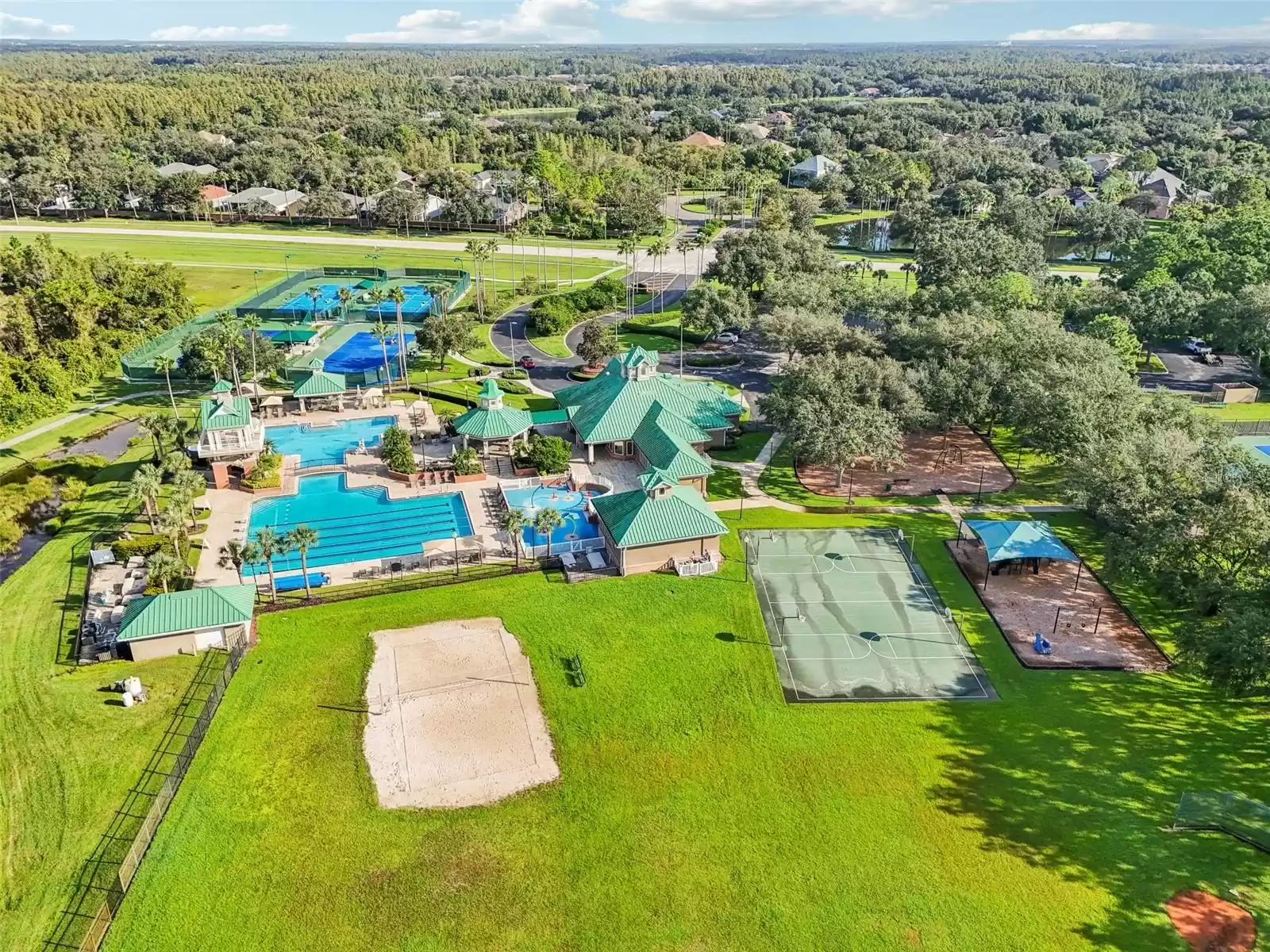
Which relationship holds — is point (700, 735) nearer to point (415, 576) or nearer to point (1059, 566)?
point (415, 576)

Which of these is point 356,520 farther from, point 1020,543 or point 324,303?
point 324,303

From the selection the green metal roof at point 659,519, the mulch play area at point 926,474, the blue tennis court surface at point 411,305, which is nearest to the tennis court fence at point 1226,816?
the green metal roof at point 659,519

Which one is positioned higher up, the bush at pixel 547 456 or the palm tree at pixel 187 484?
the palm tree at pixel 187 484

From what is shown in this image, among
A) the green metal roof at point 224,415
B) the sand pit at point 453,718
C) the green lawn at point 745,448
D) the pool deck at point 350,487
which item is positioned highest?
the green metal roof at point 224,415

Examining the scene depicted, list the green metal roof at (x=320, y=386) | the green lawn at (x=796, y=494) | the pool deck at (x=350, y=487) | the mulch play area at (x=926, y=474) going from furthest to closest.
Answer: the green metal roof at (x=320, y=386), the mulch play area at (x=926, y=474), the green lawn at (x=796, y=494), the pool deck at (x=350, y=487)

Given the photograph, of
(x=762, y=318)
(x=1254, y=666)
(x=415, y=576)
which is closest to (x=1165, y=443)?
(x=1254, y=666)

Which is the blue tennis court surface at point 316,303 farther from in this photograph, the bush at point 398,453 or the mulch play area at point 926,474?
the mulch play area at point 926,474

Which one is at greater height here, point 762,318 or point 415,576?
point 762,318
